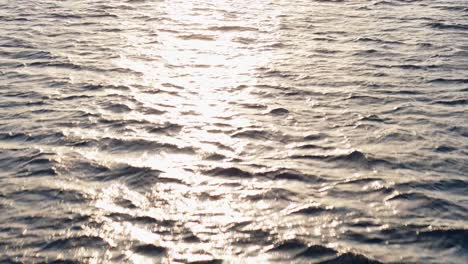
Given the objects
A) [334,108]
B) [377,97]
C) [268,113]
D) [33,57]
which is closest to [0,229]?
[268,113]

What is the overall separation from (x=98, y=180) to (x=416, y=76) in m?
5.31

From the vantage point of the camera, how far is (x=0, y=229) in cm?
621

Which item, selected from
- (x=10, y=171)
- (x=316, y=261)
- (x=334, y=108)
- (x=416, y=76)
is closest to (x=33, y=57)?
(x=10, y=171)

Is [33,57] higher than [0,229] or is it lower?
lower

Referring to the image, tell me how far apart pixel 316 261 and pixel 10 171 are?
369cm

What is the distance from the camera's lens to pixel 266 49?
1181 cm

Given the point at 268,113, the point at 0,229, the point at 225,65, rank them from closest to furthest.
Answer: the point at 0,229, the point at 268,113, the point at 225,65

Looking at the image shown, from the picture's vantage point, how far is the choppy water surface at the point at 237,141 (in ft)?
19.7

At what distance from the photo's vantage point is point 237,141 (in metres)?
8.10

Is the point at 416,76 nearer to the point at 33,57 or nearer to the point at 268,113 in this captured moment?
the point at 268,113

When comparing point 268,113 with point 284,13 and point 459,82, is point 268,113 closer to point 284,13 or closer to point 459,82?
point 459,82

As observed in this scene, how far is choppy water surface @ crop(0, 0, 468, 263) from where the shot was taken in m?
6.01

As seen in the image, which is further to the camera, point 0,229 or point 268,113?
point 268,113

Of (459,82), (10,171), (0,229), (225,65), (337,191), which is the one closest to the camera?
(0,229)
